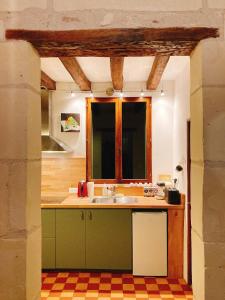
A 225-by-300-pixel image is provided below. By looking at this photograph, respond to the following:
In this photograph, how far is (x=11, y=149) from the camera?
4.24ft

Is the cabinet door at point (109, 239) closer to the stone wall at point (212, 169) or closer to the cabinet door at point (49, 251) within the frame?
the cabinet door at point (49, 251)

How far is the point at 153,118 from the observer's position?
14.7 ft

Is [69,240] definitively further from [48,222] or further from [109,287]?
[109,287]

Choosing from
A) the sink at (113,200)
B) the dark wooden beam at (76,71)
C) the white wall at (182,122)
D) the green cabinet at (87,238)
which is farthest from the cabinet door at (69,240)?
the dark wooden beam at (76,71)

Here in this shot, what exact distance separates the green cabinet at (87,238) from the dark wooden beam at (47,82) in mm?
1688

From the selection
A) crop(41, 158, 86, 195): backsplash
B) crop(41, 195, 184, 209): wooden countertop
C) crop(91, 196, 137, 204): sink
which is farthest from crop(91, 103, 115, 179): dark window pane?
crop(41, 195, 184, 209): wooden countertop

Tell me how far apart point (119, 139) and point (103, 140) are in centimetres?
31

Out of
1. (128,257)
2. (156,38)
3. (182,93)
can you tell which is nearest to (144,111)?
(182,93)

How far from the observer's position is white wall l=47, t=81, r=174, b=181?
446 centimetres

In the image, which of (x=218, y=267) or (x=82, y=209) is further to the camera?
(x=82, y=209)

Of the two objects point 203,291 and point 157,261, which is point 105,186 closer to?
point 157,261

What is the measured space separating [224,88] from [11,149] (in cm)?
93

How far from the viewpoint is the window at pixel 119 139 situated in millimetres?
4496

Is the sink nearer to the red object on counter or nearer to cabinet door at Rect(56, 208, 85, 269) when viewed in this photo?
the red object on counter
